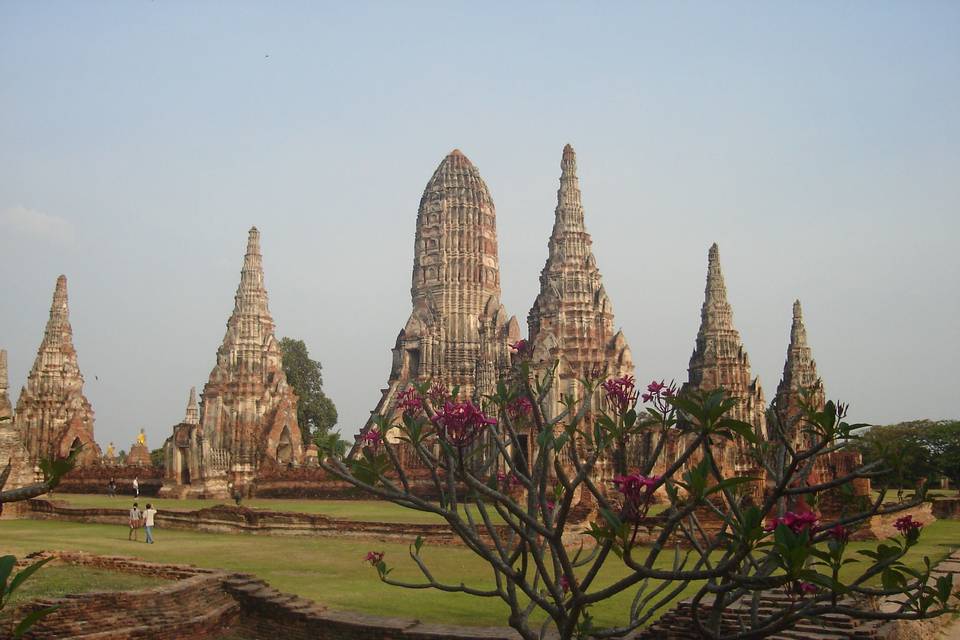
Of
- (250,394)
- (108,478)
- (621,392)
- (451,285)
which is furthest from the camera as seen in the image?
(451,285)

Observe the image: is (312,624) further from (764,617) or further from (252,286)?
(252,286)

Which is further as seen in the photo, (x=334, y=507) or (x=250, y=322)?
(x=250, y=322)

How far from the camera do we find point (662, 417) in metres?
6.75

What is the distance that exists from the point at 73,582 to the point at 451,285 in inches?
1404

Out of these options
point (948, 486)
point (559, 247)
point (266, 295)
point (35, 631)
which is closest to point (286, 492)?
point (266, 295)

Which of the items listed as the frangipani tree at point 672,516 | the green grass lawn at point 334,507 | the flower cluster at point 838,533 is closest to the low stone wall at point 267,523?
the green grass lawn at point 334,507

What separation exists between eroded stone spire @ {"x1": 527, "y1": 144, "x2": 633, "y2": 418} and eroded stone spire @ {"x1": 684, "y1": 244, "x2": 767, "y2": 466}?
4.85 meters

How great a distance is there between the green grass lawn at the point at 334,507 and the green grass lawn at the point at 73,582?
9047 millimetres

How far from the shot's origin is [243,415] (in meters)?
42.1

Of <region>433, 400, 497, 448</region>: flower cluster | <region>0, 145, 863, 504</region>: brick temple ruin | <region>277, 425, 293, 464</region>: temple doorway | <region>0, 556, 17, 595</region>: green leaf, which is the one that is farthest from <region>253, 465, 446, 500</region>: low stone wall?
<region>0, 556, 17, 595</region>: green leaf

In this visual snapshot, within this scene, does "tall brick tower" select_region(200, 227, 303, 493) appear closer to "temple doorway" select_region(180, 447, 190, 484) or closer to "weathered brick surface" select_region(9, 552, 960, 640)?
"temple doorway" select_region(180, 447, 190, 484)

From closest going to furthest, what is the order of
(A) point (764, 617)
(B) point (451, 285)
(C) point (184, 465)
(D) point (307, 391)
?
(A) point (764, 617)
(C) point (184, 465)
(B) point (451, 285)
(D) point (307, 391)

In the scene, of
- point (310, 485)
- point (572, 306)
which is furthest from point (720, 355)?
point (310, 485)

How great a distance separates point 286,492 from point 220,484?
3806 millimetres
